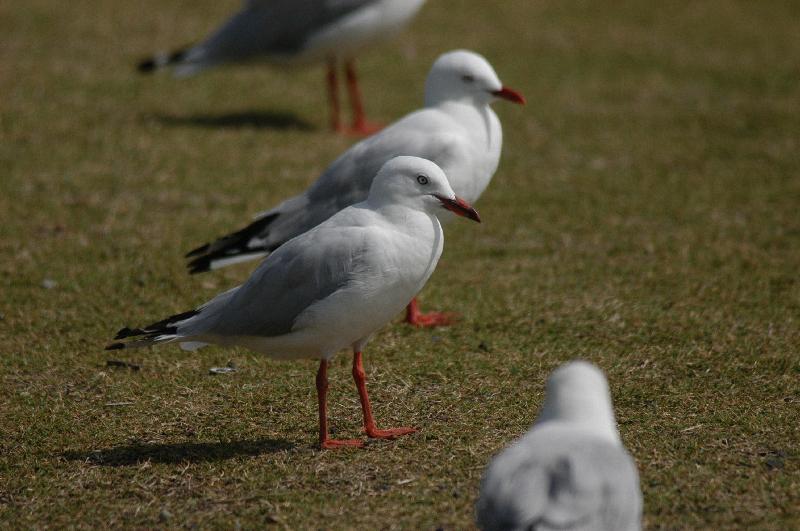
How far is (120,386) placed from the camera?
5.11m

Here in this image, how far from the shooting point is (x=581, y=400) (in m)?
3.41

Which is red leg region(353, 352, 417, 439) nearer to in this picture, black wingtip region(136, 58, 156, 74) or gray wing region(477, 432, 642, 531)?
gray wing region(477, 432, 642, 531)

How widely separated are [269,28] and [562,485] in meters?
7.19

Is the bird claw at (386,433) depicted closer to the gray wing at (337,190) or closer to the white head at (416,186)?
the white head at (416,186)

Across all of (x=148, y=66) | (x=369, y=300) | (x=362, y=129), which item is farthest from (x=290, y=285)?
(x=148, y=66)

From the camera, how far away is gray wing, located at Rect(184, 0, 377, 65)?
927 cm

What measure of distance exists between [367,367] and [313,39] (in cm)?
469

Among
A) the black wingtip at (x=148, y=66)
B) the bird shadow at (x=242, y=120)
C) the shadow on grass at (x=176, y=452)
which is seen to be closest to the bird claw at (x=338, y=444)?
the shadow on grass at (x=176, y=452)

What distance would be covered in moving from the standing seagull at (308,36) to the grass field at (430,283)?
393mm

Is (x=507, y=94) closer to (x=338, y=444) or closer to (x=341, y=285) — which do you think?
(x=341, y=285)

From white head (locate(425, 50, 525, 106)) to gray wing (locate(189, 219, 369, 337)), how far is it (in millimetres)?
1818

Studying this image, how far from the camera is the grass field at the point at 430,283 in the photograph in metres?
4.18

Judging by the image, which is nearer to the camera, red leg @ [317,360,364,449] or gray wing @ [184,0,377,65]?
red leg @ [317,360,364,449]

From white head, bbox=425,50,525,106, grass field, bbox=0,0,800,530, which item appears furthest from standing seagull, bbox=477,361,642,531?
white head, bbox=425,50,525,106
